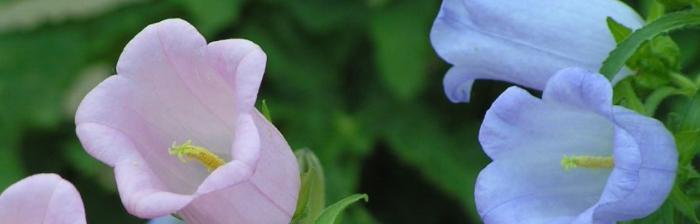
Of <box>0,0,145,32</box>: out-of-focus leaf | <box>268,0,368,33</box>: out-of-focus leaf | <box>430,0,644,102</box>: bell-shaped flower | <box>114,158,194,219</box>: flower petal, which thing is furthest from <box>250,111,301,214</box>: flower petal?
<box>0,0,145,32</box>: out-of-focus leaf

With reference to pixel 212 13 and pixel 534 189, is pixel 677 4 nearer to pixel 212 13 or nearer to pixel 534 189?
pixel 534 189

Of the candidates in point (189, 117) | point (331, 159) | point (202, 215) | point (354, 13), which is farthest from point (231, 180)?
point (354, 13)

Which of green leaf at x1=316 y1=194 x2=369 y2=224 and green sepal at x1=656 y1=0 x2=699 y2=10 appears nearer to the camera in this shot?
green leaf at x1=316 y1=194 x2=369 y2=224

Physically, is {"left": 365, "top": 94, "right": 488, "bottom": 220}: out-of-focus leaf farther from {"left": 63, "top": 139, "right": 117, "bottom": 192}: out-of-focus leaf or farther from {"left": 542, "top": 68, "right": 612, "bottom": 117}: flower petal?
{"left": 542, "top": 68, "right": 612, "bottom": 117}: flower petal

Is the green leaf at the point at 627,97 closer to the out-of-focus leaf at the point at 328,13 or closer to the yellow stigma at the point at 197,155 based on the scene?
the yellow stigma at the point at 197,155

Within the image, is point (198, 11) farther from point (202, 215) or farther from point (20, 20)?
point (202, 215)

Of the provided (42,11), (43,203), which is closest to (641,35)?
(43,203)
